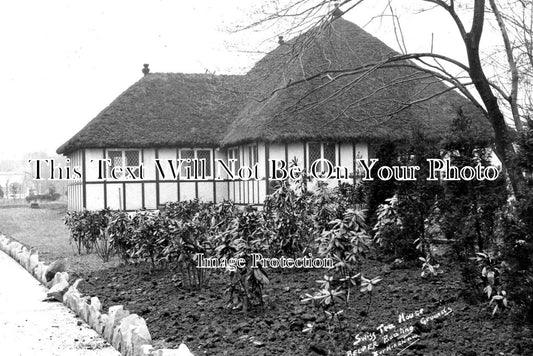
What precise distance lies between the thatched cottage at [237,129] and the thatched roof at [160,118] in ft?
0.12

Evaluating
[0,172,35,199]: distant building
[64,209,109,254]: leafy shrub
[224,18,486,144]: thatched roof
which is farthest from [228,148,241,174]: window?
[0,172,35,199]: distant building

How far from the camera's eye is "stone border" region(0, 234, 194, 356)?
5316 mm

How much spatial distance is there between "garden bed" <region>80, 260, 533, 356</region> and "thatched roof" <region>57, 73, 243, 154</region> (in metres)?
14.1

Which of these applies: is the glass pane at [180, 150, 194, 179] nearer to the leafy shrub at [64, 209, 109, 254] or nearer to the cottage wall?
the cottage wall

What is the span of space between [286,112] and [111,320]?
12.7m

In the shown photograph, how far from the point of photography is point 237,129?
21500 millimetres

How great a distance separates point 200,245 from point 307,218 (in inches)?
84.5

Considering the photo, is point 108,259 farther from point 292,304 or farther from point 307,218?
point 292,304

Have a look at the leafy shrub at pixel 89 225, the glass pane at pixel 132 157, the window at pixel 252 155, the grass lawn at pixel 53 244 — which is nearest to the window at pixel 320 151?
the window at pixel 252 155

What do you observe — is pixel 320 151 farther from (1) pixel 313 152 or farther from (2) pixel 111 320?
(2) pixel 111 320

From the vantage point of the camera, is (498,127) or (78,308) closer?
(78,308)

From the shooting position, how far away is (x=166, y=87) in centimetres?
2447

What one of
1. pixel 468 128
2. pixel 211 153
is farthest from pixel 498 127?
pixel 211 153

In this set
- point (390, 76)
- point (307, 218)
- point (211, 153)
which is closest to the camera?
point (307, 218)
